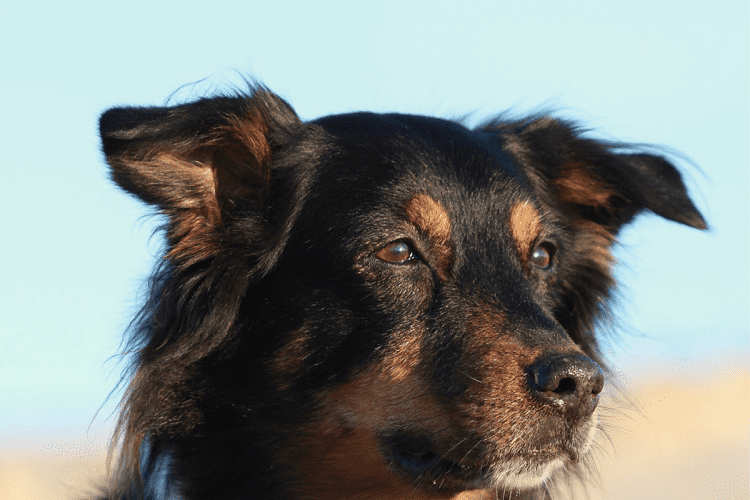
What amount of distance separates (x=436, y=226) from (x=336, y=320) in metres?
0.64

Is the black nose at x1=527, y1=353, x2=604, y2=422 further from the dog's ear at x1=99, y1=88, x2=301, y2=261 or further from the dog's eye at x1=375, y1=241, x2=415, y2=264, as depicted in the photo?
the dog's ear at x1=99, y1=88, x2=301, y2=261

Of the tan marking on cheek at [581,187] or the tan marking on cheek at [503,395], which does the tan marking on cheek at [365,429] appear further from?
the tan marking on cheek at [581,187]

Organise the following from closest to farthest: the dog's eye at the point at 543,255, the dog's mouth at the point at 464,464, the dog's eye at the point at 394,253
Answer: the dog's mouth at the point at 464,464 → the dog's eye at the point at 394,253 → the dog's eye at the point at 543,255

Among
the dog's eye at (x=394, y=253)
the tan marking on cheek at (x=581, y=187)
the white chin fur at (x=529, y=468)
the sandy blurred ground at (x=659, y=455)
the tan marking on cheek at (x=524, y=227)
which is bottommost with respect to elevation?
the sandy blurred ground at (x=659, y=455)

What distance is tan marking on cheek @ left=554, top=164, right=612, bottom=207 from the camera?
15.8 ft

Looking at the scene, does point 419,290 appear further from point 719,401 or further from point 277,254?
point 719,401

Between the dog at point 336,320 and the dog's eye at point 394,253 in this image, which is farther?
the dog's eye at point 394,253

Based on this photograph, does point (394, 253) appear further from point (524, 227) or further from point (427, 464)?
point (427, 464)

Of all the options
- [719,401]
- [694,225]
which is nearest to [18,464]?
[694,225]

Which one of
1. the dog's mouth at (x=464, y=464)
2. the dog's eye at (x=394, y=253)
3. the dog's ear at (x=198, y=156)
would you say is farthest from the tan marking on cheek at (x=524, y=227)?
the dog's ear at (x=198, y=156)

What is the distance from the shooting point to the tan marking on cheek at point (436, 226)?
12.5 ft

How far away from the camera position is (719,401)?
548 inches

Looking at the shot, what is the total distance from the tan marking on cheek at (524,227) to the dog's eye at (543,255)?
123mm

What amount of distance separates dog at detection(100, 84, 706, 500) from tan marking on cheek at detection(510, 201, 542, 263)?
0.6 inches
